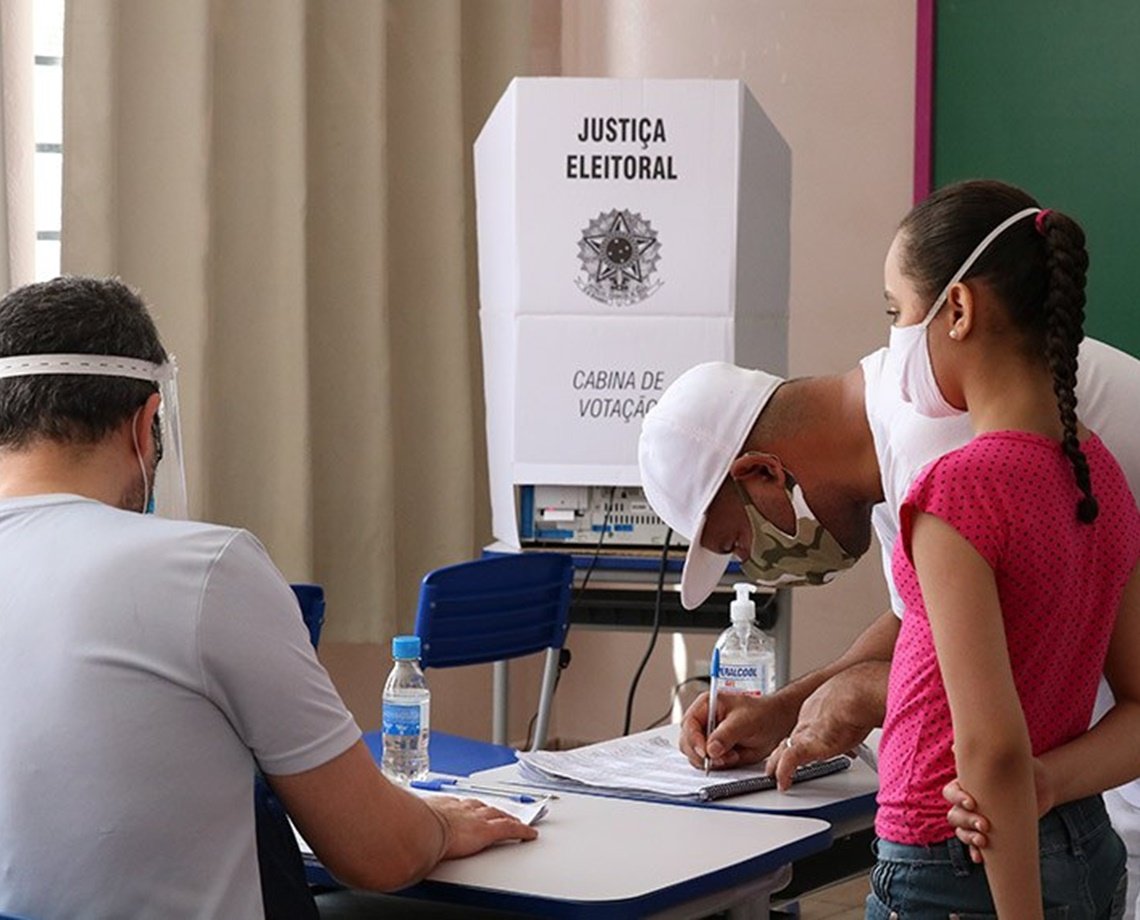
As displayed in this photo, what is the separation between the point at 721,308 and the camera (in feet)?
11.8

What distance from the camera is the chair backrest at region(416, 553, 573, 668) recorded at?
340cm

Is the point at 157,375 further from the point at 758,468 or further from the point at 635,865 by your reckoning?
the point at 758,468

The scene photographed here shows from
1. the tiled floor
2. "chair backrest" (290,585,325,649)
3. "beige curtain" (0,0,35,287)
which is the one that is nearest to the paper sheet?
"chair backrest" (290,585,325,649)

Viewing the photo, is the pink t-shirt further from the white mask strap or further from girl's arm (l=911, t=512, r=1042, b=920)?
the white mask strap

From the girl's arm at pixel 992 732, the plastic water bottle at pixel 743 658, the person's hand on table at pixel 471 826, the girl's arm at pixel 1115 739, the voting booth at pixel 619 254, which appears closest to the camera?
the girl's arm at pixel 992 732

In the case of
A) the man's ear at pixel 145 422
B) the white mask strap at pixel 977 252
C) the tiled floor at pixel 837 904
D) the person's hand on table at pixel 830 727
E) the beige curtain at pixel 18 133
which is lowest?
the tiled floor at pixel 837 904

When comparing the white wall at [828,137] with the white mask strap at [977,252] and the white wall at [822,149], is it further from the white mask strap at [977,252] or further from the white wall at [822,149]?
the white mask strap at [977,252]

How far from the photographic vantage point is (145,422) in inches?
67.2

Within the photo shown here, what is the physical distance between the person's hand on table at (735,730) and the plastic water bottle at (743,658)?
80mm

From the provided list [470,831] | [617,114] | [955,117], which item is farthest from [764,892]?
[955,117]

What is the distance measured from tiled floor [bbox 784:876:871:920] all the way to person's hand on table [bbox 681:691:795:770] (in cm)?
174

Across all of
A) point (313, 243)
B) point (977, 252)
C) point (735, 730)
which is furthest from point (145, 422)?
point (313, 243)

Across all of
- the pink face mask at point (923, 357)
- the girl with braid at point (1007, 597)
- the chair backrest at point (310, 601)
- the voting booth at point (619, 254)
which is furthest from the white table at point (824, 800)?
the voting booth at point (619, 254)

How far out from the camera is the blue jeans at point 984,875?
5.00 ft
